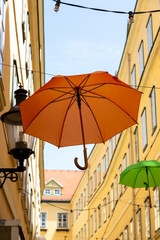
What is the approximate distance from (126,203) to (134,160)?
273 centimetres

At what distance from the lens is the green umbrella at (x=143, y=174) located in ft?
45.1

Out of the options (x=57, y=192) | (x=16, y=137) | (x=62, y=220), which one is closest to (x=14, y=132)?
(x=16, y=137)

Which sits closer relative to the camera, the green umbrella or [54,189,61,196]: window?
the green umbrella

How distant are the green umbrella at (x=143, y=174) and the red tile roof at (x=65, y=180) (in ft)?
131

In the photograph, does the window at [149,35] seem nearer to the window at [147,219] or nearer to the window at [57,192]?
the window at [147,219]

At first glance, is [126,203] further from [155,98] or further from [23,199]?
[23,199]

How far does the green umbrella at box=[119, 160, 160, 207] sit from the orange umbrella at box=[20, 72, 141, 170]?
234 inches

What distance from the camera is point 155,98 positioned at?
747 inches

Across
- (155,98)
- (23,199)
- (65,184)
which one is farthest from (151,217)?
(65,184)

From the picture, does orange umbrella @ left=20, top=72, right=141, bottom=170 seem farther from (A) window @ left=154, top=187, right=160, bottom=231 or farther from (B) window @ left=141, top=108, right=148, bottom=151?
(B) window @ left=141, top=108, right=148, bottom=151

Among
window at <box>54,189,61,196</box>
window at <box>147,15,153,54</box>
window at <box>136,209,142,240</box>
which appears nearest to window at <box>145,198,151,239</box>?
window at <box>136,209,142,240</box>

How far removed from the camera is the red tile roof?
178 feet

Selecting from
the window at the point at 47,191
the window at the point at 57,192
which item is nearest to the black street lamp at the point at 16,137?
the window at the point at 47,191

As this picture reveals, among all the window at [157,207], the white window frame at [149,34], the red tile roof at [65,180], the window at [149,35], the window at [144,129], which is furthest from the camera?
the red tile roof at [65,180]
